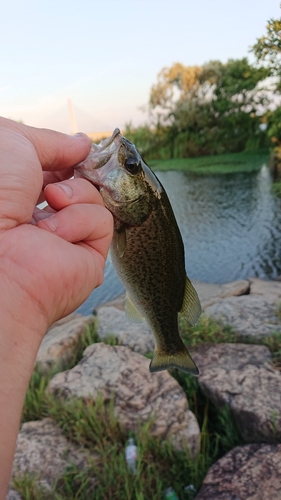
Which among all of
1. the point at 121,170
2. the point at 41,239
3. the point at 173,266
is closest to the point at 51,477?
the point at 173,266

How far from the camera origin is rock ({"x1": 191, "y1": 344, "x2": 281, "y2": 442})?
9.20ft

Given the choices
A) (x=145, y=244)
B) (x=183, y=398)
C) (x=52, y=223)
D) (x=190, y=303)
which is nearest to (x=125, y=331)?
(x=183, y=398)

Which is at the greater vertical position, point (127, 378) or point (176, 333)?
point (176, 333)

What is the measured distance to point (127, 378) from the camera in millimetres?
3336

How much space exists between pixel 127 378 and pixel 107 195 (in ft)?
6.59

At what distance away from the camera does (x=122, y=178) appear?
176 centimetres

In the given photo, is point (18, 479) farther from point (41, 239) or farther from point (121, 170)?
point (121, 170)

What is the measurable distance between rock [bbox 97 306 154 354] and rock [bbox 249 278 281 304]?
154cm

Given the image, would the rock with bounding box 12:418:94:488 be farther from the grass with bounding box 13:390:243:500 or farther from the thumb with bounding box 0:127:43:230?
the thumb with bounding box 0:127:43:230

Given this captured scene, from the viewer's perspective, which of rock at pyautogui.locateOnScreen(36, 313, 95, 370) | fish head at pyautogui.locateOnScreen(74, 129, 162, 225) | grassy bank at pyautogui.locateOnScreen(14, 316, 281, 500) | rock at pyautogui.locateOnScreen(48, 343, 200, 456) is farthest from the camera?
rock at pyautogui.locateOnScreen(36, 313, 95, 370)

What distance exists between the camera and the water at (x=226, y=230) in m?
6.85

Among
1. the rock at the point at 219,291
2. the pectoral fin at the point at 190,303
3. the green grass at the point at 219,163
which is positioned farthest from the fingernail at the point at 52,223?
the green grass at the point at 219,163

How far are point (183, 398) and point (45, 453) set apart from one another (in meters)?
1.07

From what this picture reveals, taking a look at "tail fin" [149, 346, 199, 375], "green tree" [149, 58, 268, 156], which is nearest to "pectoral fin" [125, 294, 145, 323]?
"tail fin" [149, 346, 199, 375]
